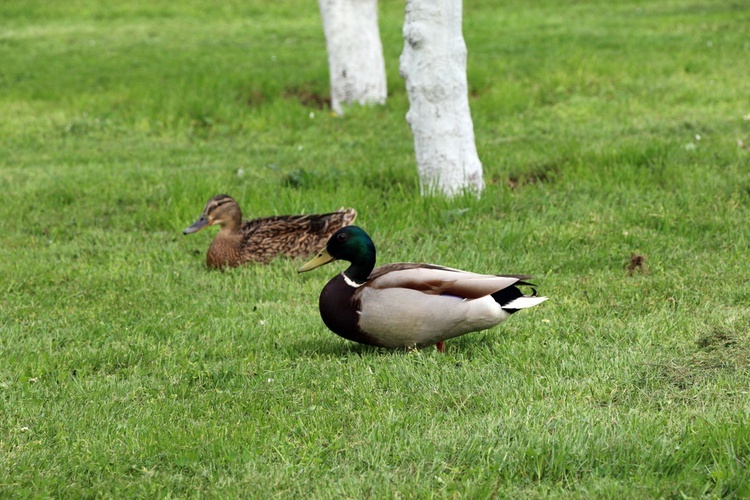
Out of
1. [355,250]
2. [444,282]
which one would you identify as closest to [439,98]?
[355,250]

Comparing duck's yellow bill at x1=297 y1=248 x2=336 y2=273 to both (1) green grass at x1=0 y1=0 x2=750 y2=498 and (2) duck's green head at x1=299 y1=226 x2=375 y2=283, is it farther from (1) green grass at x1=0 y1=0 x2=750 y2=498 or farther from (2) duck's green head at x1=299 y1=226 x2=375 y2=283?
(1) green grass at x1=0 y1=0 x2=750 y2=498

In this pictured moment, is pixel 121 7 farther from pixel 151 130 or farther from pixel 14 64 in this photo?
pixel 151 130

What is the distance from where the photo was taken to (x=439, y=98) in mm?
8297

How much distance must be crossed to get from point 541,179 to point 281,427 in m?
5.56

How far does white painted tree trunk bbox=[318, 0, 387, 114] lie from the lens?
1359 centimetres

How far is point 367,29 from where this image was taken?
45.1 ft

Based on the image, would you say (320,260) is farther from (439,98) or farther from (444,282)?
(439,98)

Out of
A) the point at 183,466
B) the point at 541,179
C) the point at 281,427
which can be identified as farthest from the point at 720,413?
the point at 541,179

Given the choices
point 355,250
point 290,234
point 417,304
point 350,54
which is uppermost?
point 350,54

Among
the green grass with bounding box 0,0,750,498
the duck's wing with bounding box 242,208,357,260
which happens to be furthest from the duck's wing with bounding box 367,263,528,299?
the duck's wing with bounding box 242,208,357,260

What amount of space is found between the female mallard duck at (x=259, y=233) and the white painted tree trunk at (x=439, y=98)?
3.74 ft

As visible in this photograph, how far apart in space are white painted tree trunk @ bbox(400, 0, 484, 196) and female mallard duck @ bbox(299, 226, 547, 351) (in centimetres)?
326

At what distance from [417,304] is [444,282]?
199 millimetres

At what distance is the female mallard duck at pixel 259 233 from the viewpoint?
24.1 ft
